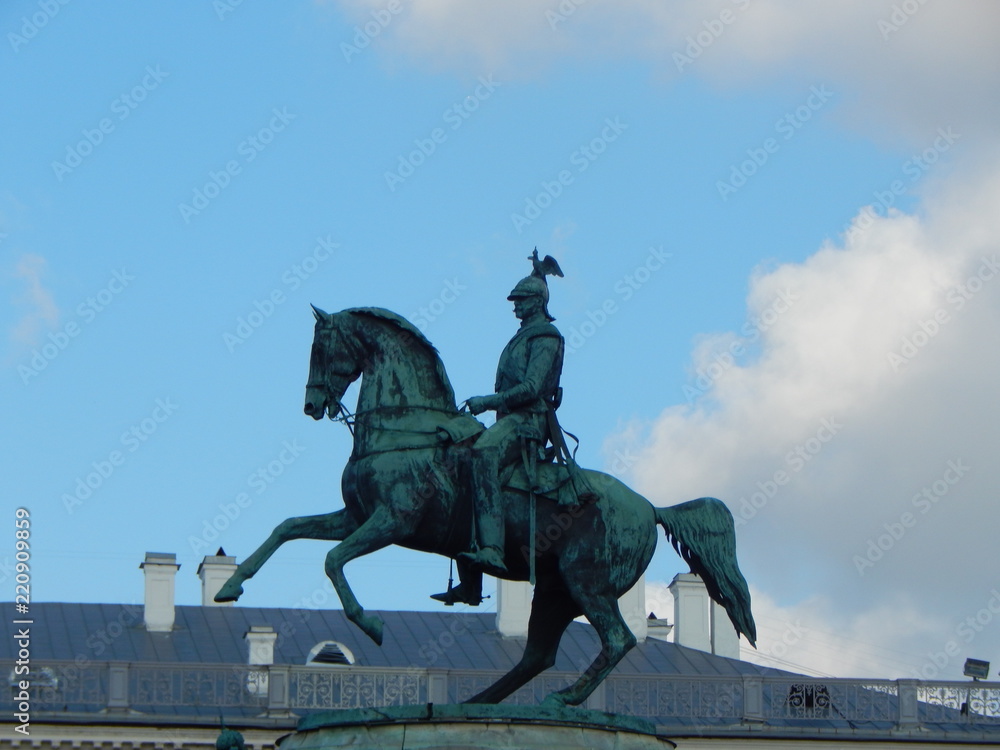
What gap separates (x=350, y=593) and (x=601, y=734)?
2.11 metres

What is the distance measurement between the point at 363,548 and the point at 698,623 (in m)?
34.9

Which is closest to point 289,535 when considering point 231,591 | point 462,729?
point 231,591

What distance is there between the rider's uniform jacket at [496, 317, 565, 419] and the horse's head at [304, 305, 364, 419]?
1139 mm

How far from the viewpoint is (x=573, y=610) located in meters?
21.0

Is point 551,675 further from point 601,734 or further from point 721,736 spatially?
point 601,734

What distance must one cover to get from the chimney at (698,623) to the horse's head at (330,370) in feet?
109

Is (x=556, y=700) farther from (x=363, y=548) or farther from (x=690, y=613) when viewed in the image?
(x=690, y=613)

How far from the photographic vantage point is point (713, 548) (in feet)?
69.7

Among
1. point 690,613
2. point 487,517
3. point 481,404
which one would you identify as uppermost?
point 690,613

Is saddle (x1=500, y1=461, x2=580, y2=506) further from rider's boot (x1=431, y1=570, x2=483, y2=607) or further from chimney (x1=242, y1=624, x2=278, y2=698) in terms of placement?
chimney (x1=242, y1=624, x2=278, y2=698)

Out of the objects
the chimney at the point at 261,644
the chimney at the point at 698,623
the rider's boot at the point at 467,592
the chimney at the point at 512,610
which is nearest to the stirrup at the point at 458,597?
the rider's boot at the point at 467,592

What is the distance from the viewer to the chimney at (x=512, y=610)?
5141 centimetres

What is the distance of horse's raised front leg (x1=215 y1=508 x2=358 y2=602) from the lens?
20.0 meters

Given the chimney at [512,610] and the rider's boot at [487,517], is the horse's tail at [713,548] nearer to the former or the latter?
the rider's boot at [487,517]
